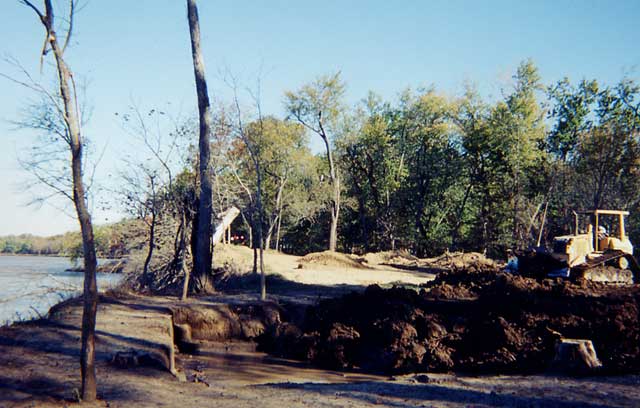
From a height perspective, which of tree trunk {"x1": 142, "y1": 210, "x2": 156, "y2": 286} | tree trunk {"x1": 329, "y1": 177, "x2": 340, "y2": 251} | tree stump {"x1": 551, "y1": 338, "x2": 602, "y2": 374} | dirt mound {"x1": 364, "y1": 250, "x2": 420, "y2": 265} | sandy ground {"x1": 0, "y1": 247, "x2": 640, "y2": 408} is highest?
tree trunk {"x1": 329, "y1": 177, "x2": 340, "y2": 251}

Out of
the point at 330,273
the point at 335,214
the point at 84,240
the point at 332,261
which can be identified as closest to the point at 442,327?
the point at 84,240

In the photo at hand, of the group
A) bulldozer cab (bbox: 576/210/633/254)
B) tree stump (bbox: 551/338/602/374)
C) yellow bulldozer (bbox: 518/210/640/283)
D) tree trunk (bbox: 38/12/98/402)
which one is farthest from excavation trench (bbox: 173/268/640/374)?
tree trunk (bbox: 38/12/98/402)

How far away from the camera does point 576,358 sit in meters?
8.83

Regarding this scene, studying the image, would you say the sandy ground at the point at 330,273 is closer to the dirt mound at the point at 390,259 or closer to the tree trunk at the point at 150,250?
the dirt mound at the point at 390,259

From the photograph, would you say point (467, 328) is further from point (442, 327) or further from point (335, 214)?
point (335, 214)

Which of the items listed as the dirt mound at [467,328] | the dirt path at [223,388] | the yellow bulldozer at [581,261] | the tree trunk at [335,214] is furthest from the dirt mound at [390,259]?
the dirt path at [223,388]

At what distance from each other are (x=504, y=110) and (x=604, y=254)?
22484mm

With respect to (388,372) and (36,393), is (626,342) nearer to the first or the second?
(388,372)

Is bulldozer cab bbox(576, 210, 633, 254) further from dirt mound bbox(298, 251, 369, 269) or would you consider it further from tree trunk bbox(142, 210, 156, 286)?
tree trunk bbox(142, 210, 156, 286)

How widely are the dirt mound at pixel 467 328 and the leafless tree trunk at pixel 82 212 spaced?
6.35 metres

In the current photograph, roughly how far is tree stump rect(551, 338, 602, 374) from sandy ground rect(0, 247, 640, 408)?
0.38m

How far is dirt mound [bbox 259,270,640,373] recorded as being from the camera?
10.3 metres

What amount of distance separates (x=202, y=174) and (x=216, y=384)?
367 inches

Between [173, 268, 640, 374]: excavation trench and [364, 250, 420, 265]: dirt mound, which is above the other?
[364, 250, 420, 265]: dirt mound
